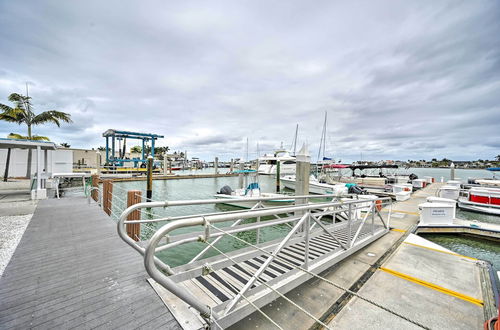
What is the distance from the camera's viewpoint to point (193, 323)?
2463 millimetres

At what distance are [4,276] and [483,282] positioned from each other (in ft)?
29.6

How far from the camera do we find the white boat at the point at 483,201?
41.1 feet

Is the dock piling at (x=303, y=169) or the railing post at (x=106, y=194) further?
the railing post at (x=106, y=194)

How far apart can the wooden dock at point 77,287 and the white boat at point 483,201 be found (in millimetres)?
18740

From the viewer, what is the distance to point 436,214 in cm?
880

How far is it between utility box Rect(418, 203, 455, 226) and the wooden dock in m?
10.5

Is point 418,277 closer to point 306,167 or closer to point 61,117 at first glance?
point 306,167

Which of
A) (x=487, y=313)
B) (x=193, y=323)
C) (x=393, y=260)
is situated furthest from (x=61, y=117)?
(x=487, y=313)

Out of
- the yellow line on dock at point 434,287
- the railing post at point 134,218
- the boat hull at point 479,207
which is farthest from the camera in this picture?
the boat hull at point 479,207

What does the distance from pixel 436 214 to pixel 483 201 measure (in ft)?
27.0

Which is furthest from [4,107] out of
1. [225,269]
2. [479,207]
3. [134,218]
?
[479,207]

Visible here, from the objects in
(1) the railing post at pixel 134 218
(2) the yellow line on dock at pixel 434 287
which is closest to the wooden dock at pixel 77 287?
(1) the railing post at pixel 134 218

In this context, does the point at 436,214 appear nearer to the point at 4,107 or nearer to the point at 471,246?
the point at 471,246

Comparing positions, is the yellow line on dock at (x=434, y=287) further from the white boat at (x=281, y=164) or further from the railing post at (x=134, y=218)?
the white boat at (x=281, y=164)
